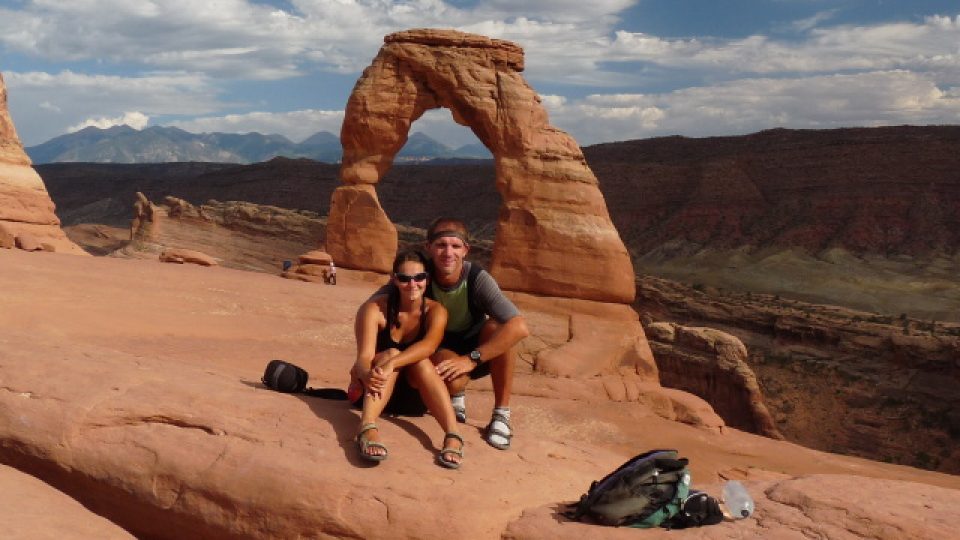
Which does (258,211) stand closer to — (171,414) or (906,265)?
(171,414)

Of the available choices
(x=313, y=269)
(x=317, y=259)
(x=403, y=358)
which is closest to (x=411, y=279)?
(x=403, y=358)

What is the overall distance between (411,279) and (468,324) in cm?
71

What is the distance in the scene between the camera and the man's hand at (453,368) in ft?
17.2

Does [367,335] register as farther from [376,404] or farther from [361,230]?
[361,230]

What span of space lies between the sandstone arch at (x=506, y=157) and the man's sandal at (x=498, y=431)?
34.6 feet

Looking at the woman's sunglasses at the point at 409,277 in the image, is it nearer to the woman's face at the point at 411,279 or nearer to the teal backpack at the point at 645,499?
the woman's face at the point at 411,279

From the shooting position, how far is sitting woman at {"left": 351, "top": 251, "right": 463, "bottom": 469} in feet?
15.8

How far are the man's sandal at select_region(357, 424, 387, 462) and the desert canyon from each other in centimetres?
11

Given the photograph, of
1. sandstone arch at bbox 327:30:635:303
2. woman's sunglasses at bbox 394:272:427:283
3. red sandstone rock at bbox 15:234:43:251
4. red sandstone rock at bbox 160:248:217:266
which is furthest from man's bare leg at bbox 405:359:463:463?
red sandstone rock at bbox 160:248:217:266

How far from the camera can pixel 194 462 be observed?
4664 millimetres

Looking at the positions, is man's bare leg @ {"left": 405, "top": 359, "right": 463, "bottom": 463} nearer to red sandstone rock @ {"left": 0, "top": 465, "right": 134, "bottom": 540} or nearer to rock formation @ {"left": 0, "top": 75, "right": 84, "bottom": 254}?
red sandstone rock @ {"left": 0, "top": 465, "right": 134, "bottom": 540}

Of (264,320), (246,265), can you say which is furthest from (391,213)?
(264,320)

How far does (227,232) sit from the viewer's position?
3312 centimetres

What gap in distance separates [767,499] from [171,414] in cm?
402
